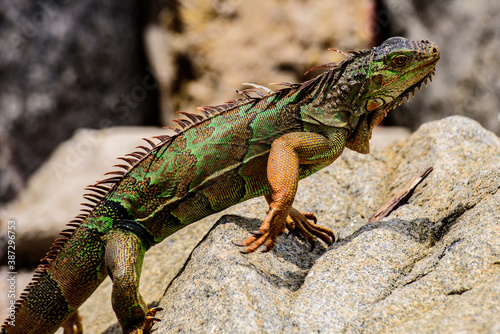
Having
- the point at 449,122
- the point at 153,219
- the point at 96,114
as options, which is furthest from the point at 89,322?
the point at 96,114

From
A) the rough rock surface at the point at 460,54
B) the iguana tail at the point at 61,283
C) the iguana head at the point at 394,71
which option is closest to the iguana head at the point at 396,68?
the iguana head at the point at 394,71

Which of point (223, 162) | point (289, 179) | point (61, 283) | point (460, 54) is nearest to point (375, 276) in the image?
point (289, 179)

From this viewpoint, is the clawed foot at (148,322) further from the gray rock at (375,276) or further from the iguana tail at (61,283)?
the iguana tail at (61,283)

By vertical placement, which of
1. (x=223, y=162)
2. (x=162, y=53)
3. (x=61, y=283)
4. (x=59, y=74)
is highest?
(x=162, y=53)

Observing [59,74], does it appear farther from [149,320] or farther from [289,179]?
[289,179]

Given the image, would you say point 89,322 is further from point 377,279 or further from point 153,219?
point 377,279

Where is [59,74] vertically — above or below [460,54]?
below

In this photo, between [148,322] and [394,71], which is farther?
[394,71]
